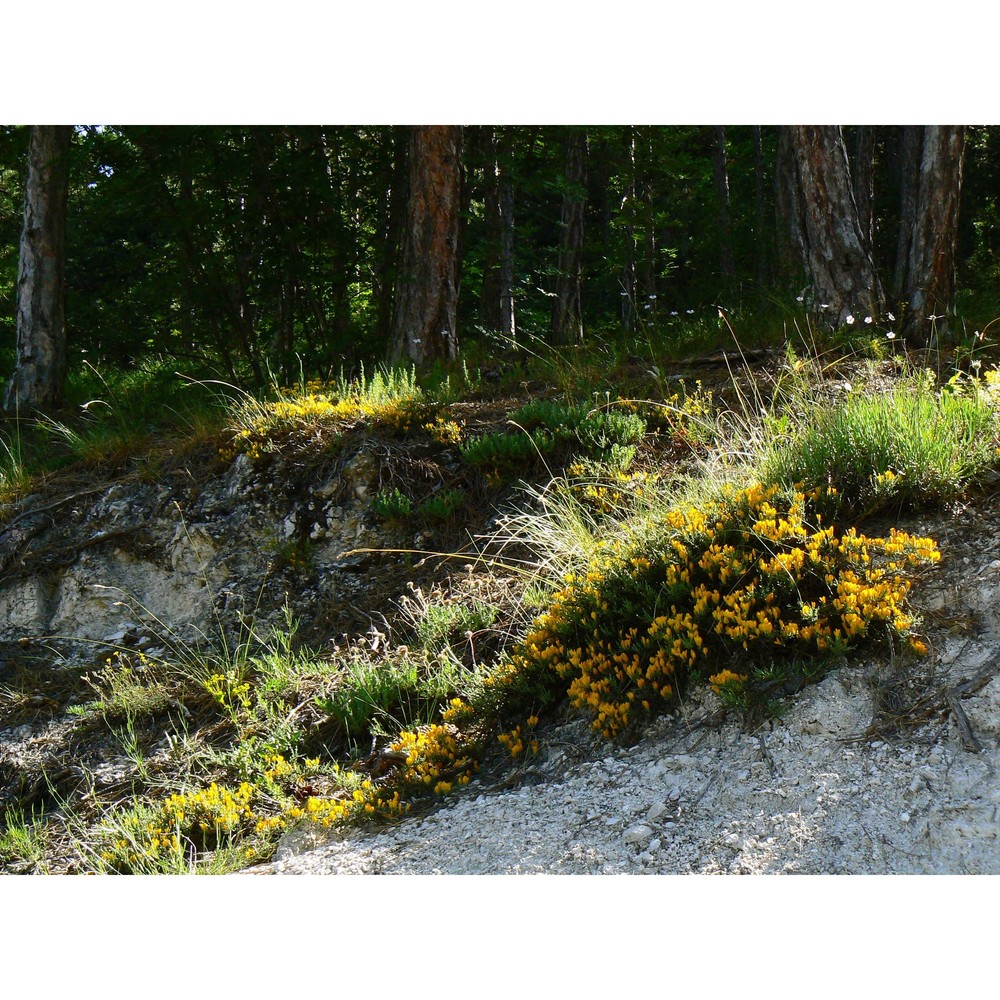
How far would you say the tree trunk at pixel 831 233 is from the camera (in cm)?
725

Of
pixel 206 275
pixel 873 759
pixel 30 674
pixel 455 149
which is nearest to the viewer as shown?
pixel 873 759

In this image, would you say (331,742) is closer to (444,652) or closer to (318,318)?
(444,652)

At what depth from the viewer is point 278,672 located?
4.73 metres

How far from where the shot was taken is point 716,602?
12.6 feet

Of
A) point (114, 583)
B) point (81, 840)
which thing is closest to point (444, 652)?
point (81, 840)

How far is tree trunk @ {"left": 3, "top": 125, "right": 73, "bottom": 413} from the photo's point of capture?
8797 mm

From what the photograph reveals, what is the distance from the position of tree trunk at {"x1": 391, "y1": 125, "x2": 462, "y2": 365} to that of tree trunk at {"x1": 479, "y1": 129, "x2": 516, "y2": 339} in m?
1.71

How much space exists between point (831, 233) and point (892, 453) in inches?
148

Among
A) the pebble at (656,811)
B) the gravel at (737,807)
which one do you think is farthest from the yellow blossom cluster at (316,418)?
the pebble at (656,811)

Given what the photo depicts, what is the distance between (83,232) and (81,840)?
962cm

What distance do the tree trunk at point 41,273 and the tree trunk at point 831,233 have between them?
686 centimetres

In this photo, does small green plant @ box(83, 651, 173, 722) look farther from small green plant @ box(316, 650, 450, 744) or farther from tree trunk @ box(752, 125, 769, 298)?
tree trunk @ box(752, 125, 769, 298)

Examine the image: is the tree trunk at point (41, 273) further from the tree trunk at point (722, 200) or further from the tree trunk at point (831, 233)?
the tree trunk at point (722, 200)

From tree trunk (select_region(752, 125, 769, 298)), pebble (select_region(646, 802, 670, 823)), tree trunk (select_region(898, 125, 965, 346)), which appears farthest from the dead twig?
tree trunk (select_region(752, 125, 769, 298))
